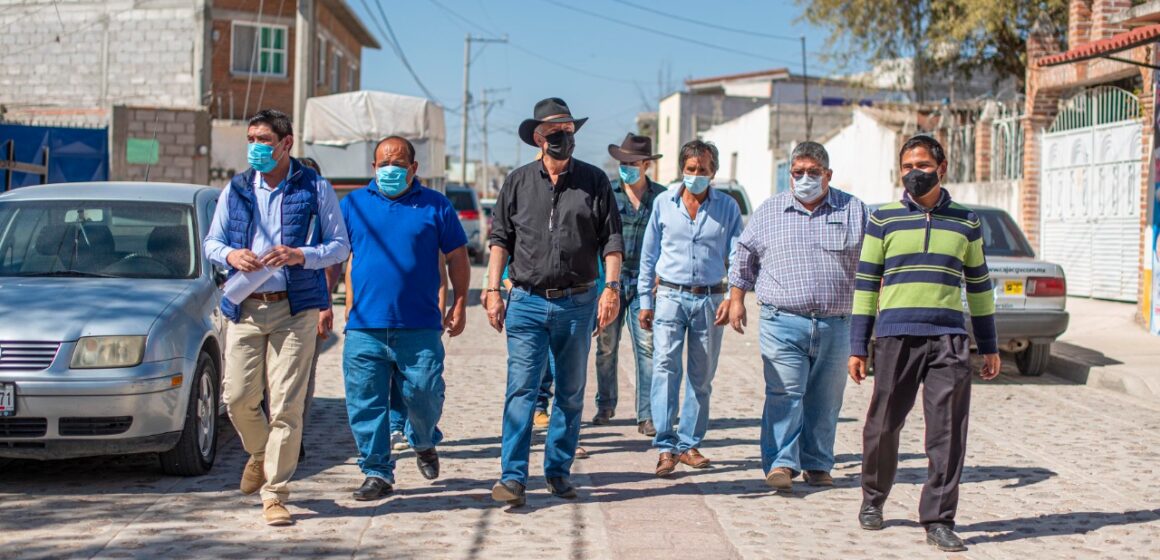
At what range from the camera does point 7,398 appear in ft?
21.1

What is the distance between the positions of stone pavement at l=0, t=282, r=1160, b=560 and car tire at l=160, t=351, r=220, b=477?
0.30ft

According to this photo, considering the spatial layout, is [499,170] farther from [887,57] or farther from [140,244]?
[140,244]

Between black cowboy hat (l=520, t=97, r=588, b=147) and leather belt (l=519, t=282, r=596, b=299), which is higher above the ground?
black cowboy hat (l=520, t=97, r=588, b=147)

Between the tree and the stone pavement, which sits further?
the tree

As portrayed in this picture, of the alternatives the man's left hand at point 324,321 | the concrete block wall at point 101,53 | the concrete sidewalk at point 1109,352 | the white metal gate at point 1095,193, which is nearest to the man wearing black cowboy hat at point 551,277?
the man's left hand at point 324,321

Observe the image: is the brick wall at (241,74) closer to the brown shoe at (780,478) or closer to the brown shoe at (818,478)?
the brown shoe at (818,478)

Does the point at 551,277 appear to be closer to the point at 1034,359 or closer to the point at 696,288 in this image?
the point at 696,288

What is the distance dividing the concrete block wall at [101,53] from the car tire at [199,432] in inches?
1109

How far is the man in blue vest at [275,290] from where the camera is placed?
240 inches

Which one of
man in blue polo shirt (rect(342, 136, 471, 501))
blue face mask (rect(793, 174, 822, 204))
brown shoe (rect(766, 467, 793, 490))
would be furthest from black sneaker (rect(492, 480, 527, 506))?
blue face mask (rect(793, 174, 822, 204))

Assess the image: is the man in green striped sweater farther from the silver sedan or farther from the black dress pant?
the silver sedan

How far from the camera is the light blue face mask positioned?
8.86 m

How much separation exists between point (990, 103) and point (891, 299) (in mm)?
18551

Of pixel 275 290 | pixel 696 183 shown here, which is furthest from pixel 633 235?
pixel 275 290
